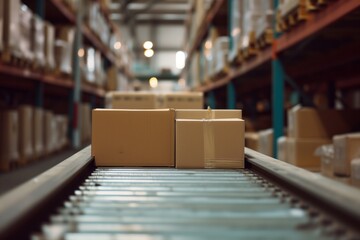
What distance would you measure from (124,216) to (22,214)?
1.24 ft

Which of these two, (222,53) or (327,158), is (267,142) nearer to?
(327,158)

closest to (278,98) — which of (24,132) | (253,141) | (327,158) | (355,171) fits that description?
(327,158)

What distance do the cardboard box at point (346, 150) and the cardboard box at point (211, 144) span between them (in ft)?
3.15

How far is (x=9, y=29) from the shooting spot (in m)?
4.75

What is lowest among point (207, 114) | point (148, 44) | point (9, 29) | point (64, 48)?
point (207, 114)

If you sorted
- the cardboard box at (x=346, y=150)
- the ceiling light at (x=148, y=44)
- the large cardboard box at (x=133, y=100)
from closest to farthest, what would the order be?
1. the cardboard box at (x=346, y=150)
2. the large cardboard box at (x=133, y=100)
3. the ceiling light at (x=148, y=44)

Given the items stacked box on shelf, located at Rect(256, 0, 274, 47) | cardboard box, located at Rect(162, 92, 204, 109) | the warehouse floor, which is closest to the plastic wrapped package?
the warehouse floor

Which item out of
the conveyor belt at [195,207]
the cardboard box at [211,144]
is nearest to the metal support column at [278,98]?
the cardboard box at [211,144]

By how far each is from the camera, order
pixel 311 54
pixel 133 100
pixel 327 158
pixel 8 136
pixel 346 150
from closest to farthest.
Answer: pixel 346 150
pixel 327 158
pixel 133 100
pixel 8 136
pixel 311 54

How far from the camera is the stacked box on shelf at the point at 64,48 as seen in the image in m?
7.27

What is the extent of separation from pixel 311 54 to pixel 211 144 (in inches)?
138

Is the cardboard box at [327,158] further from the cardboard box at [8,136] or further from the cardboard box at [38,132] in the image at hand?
the cardboard box at [38,132]

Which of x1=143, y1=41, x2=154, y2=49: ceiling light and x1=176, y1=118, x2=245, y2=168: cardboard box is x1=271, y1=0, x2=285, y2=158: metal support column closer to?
x1=176, y1=118, x2=245, y2=168: cardboard box

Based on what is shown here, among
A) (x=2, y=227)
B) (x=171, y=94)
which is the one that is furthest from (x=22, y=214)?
(x=171, y=94)
